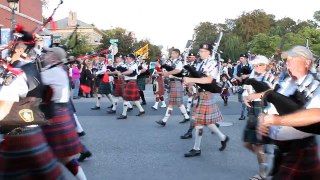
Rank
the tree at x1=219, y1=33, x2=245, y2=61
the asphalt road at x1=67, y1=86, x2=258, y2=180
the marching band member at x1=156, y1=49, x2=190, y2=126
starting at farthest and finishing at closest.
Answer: the tree at x1=219, y1=33, x2=245, y2=61 < the marching band member at x1=156, y1=49, x2=190, y2=126 < the asphalt road at x1=67, y1=86, x2=258, y2=180

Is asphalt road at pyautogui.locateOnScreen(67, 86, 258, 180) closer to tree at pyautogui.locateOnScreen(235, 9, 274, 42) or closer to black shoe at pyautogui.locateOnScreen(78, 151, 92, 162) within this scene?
black shoe at pyautogui.locateOnScreen(78, 151, 92, 162)

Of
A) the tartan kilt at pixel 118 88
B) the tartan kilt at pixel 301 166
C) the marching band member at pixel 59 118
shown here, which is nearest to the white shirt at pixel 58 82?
the marching band member at pixel 59 118

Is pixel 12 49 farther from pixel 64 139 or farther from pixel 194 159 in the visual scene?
pixel 194 159

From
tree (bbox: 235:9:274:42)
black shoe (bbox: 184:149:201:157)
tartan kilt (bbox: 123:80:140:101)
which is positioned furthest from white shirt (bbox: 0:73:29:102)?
tree (bbox: 235:9:274:42)

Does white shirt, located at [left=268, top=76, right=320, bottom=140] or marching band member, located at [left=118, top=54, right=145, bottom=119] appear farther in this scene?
marching band member, located at [left=118, top=54, right=145, bottom=119]

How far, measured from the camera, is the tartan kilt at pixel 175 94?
29.5 feet

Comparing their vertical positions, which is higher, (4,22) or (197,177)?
(4,22)

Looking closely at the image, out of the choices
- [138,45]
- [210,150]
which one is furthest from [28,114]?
[138,45]

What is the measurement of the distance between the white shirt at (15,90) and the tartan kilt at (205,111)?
11.3ft

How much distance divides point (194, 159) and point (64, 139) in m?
2.47

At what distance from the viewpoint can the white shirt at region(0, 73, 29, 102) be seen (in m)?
2.77

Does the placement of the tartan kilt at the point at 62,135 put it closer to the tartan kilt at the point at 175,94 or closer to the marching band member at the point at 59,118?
the marching band member at the point at 59,118

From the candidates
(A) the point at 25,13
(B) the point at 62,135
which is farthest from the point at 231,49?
(B) the point at 62,135

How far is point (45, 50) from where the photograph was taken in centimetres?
399
